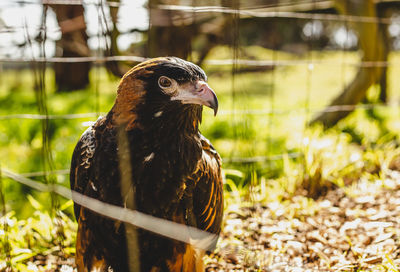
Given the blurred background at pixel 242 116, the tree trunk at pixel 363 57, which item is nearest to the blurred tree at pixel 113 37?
the blurred background at pixel 242 116

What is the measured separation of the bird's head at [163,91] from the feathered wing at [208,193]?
325 millimetres

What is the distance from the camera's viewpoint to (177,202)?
1606 mm

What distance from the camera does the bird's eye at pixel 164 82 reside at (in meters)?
1.48

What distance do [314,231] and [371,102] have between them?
11.4 ft

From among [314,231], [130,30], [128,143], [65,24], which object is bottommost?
[314,231]

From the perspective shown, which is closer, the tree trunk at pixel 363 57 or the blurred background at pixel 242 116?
the blurred background at pixel 242 116

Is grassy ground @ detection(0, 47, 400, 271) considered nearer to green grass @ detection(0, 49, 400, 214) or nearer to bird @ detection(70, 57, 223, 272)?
green grass @ detection(0, 49, 400, 214)

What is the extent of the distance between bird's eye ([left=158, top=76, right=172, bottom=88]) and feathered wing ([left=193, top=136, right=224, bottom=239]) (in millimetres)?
403

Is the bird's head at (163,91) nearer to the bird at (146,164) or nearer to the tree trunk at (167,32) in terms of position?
the bird at (146,164)

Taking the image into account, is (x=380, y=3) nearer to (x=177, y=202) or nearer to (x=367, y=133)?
(x=367, y=133)

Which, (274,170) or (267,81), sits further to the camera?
(267,81)

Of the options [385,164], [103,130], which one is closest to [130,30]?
[103,130]

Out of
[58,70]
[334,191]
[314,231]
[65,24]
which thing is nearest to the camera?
[314,231]

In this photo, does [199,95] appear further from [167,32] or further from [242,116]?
[167,32]
